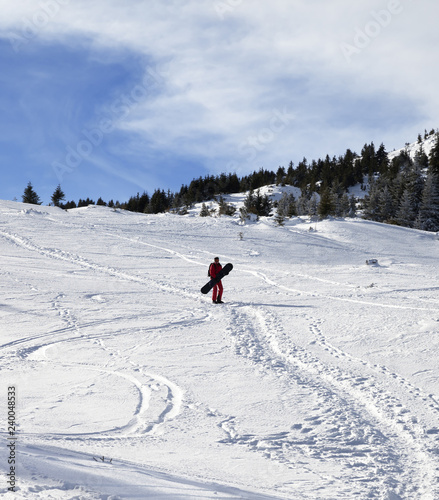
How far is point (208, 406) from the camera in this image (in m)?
5.24

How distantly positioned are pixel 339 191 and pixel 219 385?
86.8 m

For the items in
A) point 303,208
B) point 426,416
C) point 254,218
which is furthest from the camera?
point 303,208

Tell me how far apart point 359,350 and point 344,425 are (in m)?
3.41

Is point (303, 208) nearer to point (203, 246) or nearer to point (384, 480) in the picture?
point (203, 246)

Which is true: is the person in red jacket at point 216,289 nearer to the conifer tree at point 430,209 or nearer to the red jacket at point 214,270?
the red jacket at point 214,270

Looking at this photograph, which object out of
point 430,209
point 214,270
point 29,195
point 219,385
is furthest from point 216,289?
point 29,195

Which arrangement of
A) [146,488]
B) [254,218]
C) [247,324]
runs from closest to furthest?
[146,488] < [247,324] < [254,218]

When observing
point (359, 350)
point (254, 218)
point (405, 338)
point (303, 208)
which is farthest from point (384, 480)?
point (303, 208)

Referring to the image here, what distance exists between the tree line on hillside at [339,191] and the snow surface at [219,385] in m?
24.2

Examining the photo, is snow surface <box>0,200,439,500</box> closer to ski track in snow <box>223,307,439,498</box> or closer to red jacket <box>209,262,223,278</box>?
ski track in snow <box>223,307,439,498</box>

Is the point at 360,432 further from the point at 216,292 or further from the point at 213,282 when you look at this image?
the point at 213,282

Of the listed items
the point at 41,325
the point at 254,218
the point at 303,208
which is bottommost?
the point at 41,325

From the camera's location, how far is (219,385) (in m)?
6.01

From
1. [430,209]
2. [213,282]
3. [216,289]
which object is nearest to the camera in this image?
[216,289]
